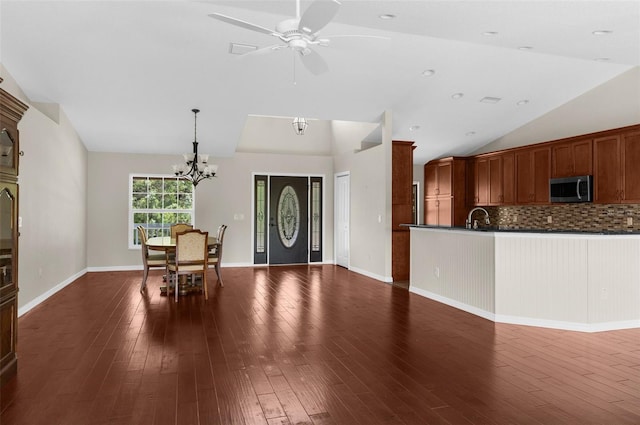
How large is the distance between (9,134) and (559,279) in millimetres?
5014

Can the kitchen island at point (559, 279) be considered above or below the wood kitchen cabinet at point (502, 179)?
below

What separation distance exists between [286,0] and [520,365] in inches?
140

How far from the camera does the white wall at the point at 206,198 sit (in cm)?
866

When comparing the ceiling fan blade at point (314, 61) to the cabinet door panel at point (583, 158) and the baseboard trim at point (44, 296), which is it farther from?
the cabinet door panel at point (583, 158)

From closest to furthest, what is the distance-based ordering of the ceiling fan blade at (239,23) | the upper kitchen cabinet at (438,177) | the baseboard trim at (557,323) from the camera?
the ceiling fan blade at (239,23) < the baseboard trim at (557,323) < the upper kitchen cabinet at (438,177)

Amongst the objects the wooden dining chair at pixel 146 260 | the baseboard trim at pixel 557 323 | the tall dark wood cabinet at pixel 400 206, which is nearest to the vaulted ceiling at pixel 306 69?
the tall dark wood cabinet at pixel 400 206

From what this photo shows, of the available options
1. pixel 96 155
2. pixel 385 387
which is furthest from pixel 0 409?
pixel 96 155

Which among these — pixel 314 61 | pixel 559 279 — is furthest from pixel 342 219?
pixel 314 61

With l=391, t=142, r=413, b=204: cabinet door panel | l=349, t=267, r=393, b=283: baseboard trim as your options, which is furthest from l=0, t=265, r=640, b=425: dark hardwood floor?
l=391, t=142, r=413, b=204: cabinet door panel

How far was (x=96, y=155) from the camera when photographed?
8656mm

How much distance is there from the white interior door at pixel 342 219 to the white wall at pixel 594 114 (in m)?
3.47

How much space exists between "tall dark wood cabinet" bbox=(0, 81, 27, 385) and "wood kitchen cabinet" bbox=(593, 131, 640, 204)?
6864 millimetres

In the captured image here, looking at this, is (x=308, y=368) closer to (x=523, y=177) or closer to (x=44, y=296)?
(x=44, y=296)

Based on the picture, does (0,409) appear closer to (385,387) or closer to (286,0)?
(385,387)
